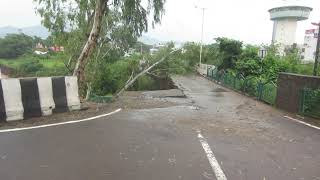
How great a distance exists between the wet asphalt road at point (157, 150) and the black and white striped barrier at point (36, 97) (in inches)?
53.1

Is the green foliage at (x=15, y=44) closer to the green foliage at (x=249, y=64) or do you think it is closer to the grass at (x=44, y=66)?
the grass at (x=44, y=66)

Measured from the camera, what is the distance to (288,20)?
10612cm

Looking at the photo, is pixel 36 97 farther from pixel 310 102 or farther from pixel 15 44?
pixel 15 44

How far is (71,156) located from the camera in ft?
21.2

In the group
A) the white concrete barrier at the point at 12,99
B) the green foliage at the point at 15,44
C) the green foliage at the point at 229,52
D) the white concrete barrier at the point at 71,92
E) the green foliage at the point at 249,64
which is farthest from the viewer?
the green foliage at the point at 15,44

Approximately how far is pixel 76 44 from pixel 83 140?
671 inches

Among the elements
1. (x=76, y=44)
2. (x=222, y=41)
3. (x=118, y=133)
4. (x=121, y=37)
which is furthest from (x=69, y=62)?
(x=118, y=133)

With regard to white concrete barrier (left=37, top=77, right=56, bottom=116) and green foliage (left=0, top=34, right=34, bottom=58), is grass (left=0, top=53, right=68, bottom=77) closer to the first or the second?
white concrete barrier (left=37, top=77, right=56, bottom=116)

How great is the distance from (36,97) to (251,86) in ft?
44.1

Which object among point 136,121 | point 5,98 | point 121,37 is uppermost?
point 121,37

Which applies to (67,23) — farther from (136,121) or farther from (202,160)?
(202,160)

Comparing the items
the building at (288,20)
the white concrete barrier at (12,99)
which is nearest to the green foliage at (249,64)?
the white concrete barrier at (12,99)

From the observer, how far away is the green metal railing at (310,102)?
12500mm

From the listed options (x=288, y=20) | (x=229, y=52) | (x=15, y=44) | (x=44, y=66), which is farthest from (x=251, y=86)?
(x=288, y=20)
